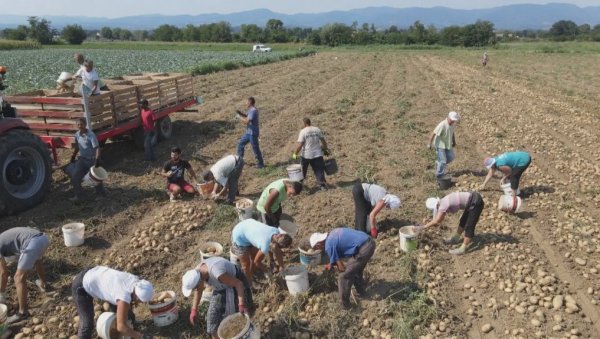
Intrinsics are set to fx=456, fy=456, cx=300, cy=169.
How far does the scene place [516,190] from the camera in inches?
346

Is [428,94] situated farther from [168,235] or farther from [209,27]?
[209,27]

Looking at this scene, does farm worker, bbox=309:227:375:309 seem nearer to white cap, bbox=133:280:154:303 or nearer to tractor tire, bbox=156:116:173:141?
white cap, bbox=133:280:154:303

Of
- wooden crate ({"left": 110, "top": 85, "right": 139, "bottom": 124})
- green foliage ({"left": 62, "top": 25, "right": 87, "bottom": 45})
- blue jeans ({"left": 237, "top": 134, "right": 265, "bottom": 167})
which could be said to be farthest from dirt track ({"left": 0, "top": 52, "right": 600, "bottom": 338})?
green foliage ({"left": 62, "top": 25, "right": 87, "bottom": 45})

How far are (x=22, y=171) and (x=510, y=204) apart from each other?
8.75 metres

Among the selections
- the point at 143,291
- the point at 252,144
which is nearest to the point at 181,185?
the point at 252,144

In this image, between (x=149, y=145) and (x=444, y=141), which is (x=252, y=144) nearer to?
(x=149, y=145)

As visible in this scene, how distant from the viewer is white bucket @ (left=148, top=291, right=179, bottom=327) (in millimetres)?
5480

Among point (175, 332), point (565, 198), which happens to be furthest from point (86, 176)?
point (565, 198)

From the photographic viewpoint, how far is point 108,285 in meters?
4.94

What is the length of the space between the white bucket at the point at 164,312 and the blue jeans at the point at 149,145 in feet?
19.5

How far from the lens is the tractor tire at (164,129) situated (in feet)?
41.6

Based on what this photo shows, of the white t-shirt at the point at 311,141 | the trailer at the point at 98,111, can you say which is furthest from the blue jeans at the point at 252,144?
the trailer at the point at 98,111

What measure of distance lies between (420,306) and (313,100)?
1449 cm

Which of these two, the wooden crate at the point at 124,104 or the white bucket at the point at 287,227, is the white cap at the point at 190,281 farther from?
the wooden crate at the point at 124,104
